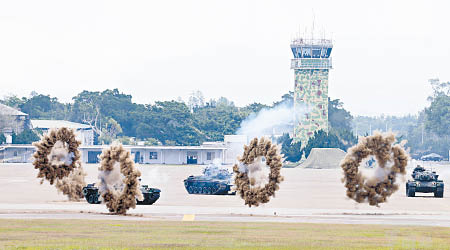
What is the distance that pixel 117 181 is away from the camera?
1790 inches

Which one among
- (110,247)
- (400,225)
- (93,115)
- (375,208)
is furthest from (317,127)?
(110,247)

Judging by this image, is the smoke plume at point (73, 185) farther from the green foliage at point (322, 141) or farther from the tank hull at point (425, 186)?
the green foliage at point (322, 141)

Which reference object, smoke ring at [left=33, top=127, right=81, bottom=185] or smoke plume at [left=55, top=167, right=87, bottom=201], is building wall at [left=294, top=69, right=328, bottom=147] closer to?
smoke plume at [left=55, top=167, right=87, bottom=201]

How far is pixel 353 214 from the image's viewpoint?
158 feet

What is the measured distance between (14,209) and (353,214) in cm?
1899

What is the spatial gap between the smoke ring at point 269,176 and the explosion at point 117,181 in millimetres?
6586

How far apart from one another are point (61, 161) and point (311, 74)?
95.2 meters

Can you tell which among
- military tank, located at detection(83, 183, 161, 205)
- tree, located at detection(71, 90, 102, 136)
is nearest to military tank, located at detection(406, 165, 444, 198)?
military tank, located at detection(83, 183, 161, 205)

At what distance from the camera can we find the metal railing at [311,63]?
471ft

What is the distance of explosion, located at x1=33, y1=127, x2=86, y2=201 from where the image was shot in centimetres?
5275

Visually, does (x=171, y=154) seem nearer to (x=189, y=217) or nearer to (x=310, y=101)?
(x=310, y=101)

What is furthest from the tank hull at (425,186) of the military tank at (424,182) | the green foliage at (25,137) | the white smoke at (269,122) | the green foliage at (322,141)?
the white smoke at (269,122)

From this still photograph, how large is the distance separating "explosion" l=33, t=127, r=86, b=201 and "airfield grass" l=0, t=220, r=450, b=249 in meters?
11.8

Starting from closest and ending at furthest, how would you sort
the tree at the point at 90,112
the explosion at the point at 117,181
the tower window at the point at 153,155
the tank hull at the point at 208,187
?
the explosion at the point at 117,181 < the tank hull at the point at 208,187 < the tower window at the point at 153,155 < the tree at the point at 90,112
